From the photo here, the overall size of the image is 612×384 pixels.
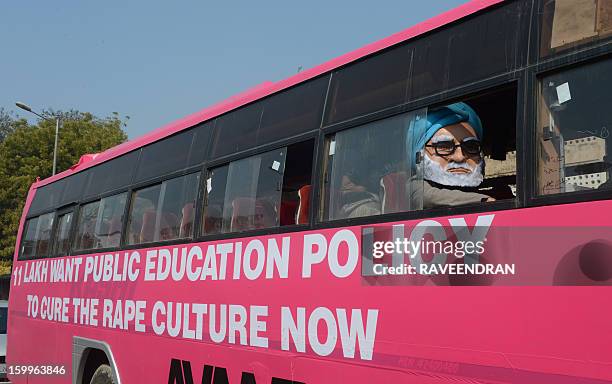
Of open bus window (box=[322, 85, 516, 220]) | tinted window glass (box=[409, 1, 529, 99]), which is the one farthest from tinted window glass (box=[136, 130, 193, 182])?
tinted window glass (box=[409, 1, 529, 99])

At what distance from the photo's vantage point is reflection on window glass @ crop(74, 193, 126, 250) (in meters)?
7.40

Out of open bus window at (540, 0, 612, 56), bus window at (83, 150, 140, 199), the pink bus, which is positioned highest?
bus window at (83, 150, 140, 199)

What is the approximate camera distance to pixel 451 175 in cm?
375

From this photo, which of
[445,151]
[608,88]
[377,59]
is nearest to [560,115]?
[608,88]

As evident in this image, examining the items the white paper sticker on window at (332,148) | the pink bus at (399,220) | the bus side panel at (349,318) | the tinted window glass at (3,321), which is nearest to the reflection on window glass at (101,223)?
the bus side panel at (349,318)

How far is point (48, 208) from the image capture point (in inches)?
389

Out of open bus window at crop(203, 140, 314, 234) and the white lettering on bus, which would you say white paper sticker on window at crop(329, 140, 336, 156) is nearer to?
open bus window at crop(203, 140, 314, 234)

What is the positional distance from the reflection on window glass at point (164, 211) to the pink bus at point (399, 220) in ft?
0.07

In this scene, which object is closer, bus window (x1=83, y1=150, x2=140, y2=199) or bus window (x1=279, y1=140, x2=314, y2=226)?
bus window (x1=279, y1=140, x2=314, y2=226)

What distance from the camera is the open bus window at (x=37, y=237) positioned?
9.57 metres

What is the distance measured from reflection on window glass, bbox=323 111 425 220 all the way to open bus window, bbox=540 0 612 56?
0.86m

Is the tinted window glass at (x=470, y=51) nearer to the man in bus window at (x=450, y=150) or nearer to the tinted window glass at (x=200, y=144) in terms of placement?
the man in bus window at (x=450, y=150)

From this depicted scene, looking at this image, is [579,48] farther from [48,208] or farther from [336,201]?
[48,208]

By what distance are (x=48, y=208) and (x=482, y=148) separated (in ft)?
24.9
